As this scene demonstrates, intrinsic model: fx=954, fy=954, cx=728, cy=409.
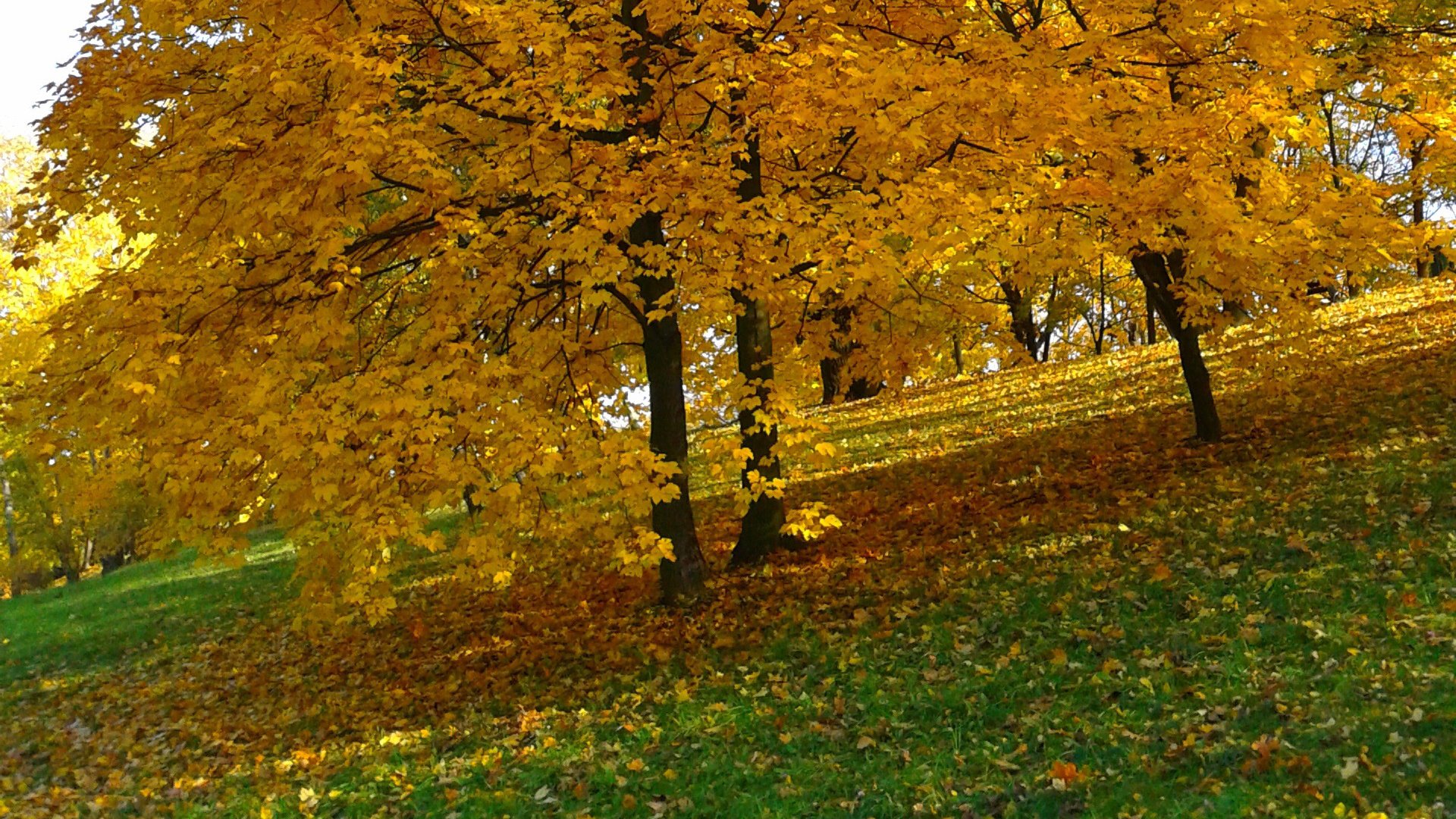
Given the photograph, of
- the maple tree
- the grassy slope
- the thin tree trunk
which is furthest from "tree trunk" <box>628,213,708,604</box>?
the thin tree trunk

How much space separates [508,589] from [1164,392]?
369 inches

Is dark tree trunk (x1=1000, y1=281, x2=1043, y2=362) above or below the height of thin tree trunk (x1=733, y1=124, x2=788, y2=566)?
above

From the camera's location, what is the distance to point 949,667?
22.1 feet

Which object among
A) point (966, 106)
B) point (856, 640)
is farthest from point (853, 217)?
point (856, 640)

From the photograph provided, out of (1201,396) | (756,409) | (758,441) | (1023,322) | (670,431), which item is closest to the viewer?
(756,409)

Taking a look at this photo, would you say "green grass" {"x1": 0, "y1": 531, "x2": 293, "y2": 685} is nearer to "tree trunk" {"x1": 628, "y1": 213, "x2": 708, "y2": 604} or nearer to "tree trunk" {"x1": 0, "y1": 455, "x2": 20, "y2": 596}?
"tree trunk" {"x1": 0, "y1": 455, "x2": 20, "y2": 596}

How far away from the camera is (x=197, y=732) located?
8.75m

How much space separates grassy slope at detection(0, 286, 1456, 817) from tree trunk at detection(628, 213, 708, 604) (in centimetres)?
41

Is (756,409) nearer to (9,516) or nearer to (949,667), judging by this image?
(949,667)

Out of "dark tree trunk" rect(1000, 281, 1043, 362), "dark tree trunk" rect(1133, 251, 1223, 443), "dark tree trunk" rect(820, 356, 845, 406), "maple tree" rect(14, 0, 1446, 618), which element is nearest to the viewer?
"maple tree" rect(14, 0, 1446, 618)

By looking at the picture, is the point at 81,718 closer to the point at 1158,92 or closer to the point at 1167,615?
the point at 1167,615

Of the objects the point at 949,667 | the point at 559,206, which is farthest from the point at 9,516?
the point at 949,667

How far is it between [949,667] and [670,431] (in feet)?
10.8

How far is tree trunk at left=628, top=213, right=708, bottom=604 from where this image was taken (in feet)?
28.1
